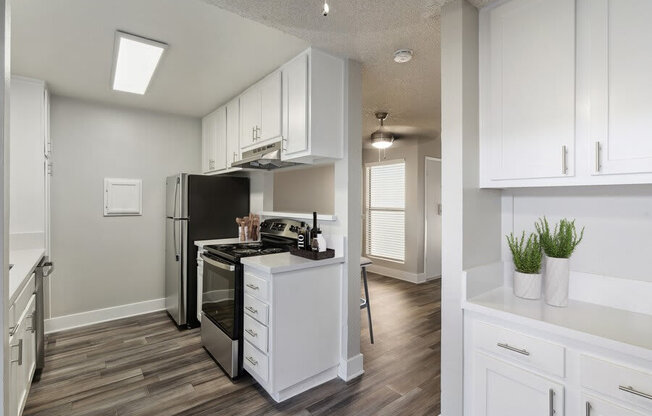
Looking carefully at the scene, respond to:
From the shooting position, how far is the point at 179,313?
336 cm

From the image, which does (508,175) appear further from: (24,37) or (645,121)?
(24,37)

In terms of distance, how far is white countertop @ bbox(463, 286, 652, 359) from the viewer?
116 cm

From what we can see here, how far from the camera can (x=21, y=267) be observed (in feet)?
6.73

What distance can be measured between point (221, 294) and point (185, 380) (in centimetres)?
67

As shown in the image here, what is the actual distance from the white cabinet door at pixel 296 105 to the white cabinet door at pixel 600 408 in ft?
6.52

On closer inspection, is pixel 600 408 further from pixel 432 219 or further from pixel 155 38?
pixel 432 219

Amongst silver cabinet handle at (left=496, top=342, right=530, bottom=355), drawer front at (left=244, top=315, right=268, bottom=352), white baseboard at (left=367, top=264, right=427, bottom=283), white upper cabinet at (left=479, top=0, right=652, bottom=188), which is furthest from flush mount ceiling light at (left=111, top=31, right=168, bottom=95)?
white baseboard at (left=367, top=264, right=427, bottom=283)

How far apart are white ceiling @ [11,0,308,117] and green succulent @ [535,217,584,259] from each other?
1953mm

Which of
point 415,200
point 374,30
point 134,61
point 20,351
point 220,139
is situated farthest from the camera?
point 415,200

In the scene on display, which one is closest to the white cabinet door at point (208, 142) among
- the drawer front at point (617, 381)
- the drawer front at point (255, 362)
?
the drawer front at point (255, 362)

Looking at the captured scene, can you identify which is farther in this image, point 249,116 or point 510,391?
point 249,116

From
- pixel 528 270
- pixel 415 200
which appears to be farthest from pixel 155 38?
pixel 415 200

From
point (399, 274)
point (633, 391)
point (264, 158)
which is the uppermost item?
point (264, 158)

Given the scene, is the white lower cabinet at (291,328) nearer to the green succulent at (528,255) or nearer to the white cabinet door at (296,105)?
the white cabinet door at (296,105)
